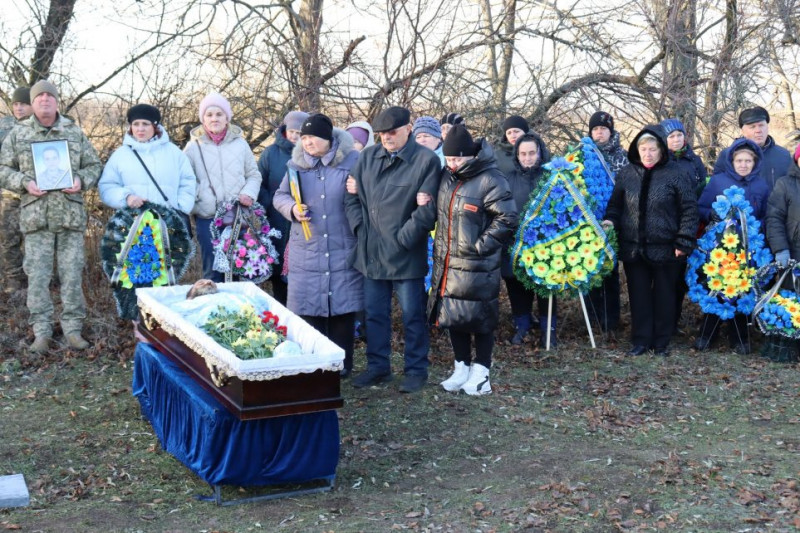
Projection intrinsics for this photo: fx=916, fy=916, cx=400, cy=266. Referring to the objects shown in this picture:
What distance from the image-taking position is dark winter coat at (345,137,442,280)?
6.35 metres

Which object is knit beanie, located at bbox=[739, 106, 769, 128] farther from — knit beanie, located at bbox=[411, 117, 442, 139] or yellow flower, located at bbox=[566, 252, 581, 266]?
knit beanie, located at bbox=[411, 117, 442, 139]

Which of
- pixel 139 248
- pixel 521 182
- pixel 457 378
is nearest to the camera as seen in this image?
pixel 457 378

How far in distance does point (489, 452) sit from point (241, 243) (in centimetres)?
286

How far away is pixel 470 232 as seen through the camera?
6152 millimetres

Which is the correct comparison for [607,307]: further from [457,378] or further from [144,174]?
[144,174]

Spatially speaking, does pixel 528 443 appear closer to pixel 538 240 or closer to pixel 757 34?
pixel 538 240

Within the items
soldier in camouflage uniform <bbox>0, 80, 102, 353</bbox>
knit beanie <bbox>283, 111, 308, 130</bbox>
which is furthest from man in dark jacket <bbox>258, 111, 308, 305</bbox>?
soldier in camouflage uniform <bbox>0, 80, 102, 353</bbox>

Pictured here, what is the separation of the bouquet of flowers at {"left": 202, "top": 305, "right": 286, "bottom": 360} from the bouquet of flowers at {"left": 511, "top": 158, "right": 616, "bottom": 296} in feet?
9.77

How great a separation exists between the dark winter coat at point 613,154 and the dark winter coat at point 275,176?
279cm

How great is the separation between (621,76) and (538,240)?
13.6ft

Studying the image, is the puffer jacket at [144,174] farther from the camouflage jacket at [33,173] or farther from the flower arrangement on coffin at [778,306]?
the flower arrangement on coffin at [778,306]

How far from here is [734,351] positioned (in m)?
8.10

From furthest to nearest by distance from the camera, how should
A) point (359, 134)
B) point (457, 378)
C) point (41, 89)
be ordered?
point (359, 134), point (41, 89), point (457, 378)

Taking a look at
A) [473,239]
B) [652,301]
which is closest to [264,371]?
[473,239]
